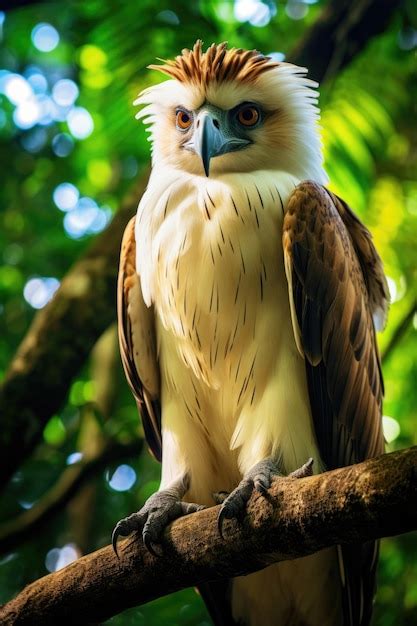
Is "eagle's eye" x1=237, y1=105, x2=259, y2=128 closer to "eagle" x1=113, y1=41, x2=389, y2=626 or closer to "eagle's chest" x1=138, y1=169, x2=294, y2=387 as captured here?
"eagle" x1=113, y1=41, x2=389, y2=626

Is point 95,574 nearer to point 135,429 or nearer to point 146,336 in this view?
point 146,336

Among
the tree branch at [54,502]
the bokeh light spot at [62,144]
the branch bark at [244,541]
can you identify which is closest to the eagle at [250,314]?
the branch bark at [244,541]

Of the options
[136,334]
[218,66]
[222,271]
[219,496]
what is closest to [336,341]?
[222,271]

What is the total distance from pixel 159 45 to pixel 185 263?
2779 mm

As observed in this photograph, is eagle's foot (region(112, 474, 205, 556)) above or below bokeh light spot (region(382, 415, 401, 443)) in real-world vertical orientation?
below

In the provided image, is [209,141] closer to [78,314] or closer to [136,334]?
[136,334]

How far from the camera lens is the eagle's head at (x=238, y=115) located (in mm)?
4414

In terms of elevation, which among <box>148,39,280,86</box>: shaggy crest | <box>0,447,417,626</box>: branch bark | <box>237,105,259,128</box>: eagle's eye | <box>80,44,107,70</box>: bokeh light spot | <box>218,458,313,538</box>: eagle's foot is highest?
<box>80,44,107,70</box>: bokeh light spot

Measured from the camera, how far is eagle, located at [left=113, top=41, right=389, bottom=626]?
4043mm

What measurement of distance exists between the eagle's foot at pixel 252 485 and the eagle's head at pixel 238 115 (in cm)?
146

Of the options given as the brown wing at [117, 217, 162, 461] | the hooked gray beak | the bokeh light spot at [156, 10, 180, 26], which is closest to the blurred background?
the bokeh light spot at [156, 10, 180, 26]

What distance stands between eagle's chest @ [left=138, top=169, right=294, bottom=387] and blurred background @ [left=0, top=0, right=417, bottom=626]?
61.1 inches

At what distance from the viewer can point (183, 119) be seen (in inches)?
179

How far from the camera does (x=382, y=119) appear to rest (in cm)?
663
